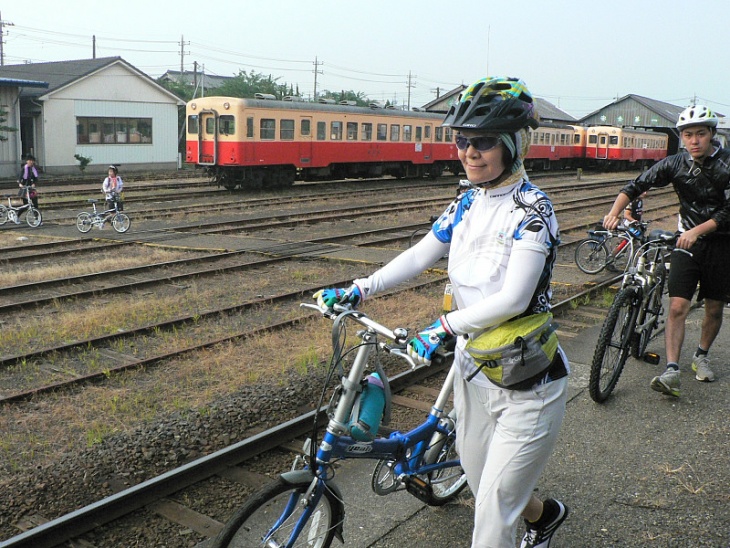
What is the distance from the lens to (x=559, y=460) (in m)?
4.59

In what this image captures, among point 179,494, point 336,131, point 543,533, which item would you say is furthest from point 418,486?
point 336,131

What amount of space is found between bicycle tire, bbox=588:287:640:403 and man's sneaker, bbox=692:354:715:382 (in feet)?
2.33

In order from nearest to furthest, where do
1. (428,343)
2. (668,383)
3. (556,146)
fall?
(428,343) < (668,383) < (556,146)

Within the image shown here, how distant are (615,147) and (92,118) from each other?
30.2m

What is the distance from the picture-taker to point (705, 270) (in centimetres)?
558

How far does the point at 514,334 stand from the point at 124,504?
2.46 m

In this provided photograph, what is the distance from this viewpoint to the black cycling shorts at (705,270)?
552 cm

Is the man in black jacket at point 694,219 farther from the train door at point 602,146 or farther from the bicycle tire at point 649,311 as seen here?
the train door at point 602,146

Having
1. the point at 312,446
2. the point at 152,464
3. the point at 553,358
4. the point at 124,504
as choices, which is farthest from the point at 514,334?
A: the point at 152,464

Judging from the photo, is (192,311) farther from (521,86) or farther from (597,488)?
(521,86)

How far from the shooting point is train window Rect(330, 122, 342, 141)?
93.1 ft

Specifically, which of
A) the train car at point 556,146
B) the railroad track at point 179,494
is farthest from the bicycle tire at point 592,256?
the train car at point 556,146

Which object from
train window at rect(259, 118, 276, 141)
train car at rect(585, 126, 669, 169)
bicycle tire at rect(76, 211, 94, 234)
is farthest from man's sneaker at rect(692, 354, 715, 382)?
train car at rect(585, 126, 669, 169)

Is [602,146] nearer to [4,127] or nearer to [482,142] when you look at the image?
[4,127]
